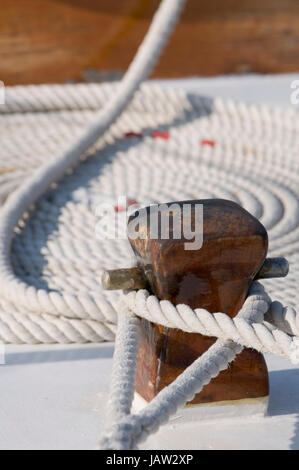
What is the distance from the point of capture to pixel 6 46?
5.25m

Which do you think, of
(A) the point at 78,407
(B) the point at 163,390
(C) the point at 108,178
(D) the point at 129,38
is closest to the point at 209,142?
(C) the point at 108,178

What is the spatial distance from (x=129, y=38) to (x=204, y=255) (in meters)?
4.87

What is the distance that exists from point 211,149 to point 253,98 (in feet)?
1.98

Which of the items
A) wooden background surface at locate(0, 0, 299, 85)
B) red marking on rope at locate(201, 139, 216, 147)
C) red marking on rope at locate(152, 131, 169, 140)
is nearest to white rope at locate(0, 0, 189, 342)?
red marking on rope at locate(152, 131, 169, 140)

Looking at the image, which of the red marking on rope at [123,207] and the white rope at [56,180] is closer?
the white rope at [56,180]

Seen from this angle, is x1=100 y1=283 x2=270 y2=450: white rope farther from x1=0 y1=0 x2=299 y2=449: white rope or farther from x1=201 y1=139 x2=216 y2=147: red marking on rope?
x1=201 y1=139 x2=216 y2=147: red marking on rope

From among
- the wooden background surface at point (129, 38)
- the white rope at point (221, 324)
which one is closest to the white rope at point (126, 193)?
the white rope at point (221, 324)

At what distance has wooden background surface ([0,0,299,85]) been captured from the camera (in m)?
5.23

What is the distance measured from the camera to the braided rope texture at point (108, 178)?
1208 mm

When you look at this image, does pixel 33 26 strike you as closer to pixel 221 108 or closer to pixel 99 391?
pixel 221 108

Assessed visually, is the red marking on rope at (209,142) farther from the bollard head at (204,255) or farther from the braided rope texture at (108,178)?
the bollard head at (204,255)

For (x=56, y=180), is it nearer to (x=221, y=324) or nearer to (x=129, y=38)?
(x=221, y=324)

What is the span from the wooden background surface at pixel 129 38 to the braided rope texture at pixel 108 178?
9.54 ft

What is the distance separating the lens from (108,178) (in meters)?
1.86
